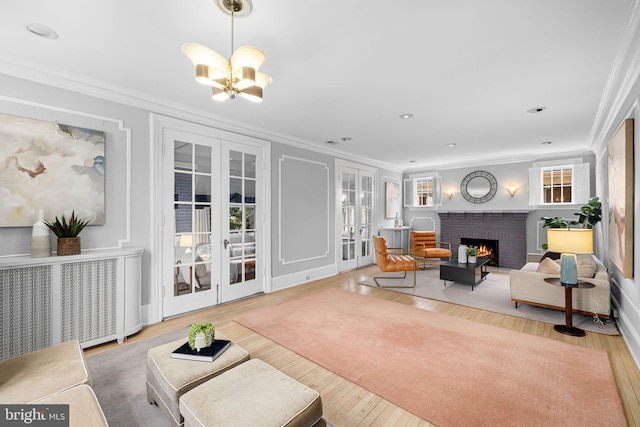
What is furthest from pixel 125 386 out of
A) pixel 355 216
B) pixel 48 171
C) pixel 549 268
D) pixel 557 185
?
pixel 557 185

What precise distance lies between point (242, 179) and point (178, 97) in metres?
1.35

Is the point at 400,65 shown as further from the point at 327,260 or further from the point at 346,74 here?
the point at 327,260

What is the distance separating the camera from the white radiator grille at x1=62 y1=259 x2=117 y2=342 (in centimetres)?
252

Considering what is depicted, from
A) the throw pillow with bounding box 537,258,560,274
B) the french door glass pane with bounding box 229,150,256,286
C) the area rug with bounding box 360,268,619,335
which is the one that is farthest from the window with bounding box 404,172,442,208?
the french door glass pane with bounding box 229,150,256,286

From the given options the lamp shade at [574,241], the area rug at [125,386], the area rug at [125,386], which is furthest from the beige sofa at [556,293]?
the area rug at [125,386]

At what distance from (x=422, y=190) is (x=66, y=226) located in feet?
24.5

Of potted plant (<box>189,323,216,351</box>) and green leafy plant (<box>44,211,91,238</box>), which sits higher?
green leafy plant (<box>44,211,91,238</box>)

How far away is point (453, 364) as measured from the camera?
239cm

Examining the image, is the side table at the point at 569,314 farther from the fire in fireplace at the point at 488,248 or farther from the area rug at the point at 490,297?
the fire in fireplace at the point at 488,248

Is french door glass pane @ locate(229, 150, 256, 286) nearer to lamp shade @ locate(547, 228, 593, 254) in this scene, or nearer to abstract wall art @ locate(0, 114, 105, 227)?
abstract wall art @ locate(0, 114, 105, 227)

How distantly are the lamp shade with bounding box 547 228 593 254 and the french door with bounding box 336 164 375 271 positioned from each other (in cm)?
362

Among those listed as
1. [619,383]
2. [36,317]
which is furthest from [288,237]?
[619,383]

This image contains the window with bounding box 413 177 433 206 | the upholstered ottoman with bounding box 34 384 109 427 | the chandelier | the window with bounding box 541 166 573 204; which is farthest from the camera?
the window with bounding box 413 177 433 206

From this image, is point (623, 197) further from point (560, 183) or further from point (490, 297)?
point (560, 183)
